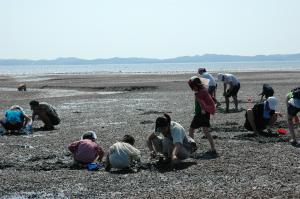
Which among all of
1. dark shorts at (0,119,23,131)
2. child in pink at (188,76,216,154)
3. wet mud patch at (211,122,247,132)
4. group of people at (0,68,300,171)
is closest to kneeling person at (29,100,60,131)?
dark shorts at (0,119,23,131)

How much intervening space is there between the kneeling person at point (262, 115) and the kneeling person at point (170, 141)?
3493 millimetres

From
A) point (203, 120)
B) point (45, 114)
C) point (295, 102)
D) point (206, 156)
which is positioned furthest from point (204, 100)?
point (45, 114)

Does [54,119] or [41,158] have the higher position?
[54,119]

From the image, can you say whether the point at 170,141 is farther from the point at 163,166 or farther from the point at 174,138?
the point at 163,166

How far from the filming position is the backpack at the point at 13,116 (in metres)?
17.0

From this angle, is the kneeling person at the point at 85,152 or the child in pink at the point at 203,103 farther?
the child in pink at the point at 203,103

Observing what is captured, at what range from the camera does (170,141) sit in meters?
11.5

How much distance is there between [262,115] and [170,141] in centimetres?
438

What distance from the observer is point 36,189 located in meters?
9.76

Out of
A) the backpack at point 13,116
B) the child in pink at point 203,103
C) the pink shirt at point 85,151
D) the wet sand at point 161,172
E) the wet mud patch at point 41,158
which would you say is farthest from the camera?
the backpack at point 13,116

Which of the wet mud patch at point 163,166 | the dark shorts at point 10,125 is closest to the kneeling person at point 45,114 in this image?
the dark shorts at point 10,125

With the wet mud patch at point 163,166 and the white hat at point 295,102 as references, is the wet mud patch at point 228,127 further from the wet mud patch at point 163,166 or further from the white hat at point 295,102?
the wet mud patch at point 163,166

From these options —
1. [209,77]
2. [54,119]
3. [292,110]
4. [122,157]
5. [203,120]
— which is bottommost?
[54,119]

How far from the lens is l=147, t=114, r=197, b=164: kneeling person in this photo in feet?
36.9
